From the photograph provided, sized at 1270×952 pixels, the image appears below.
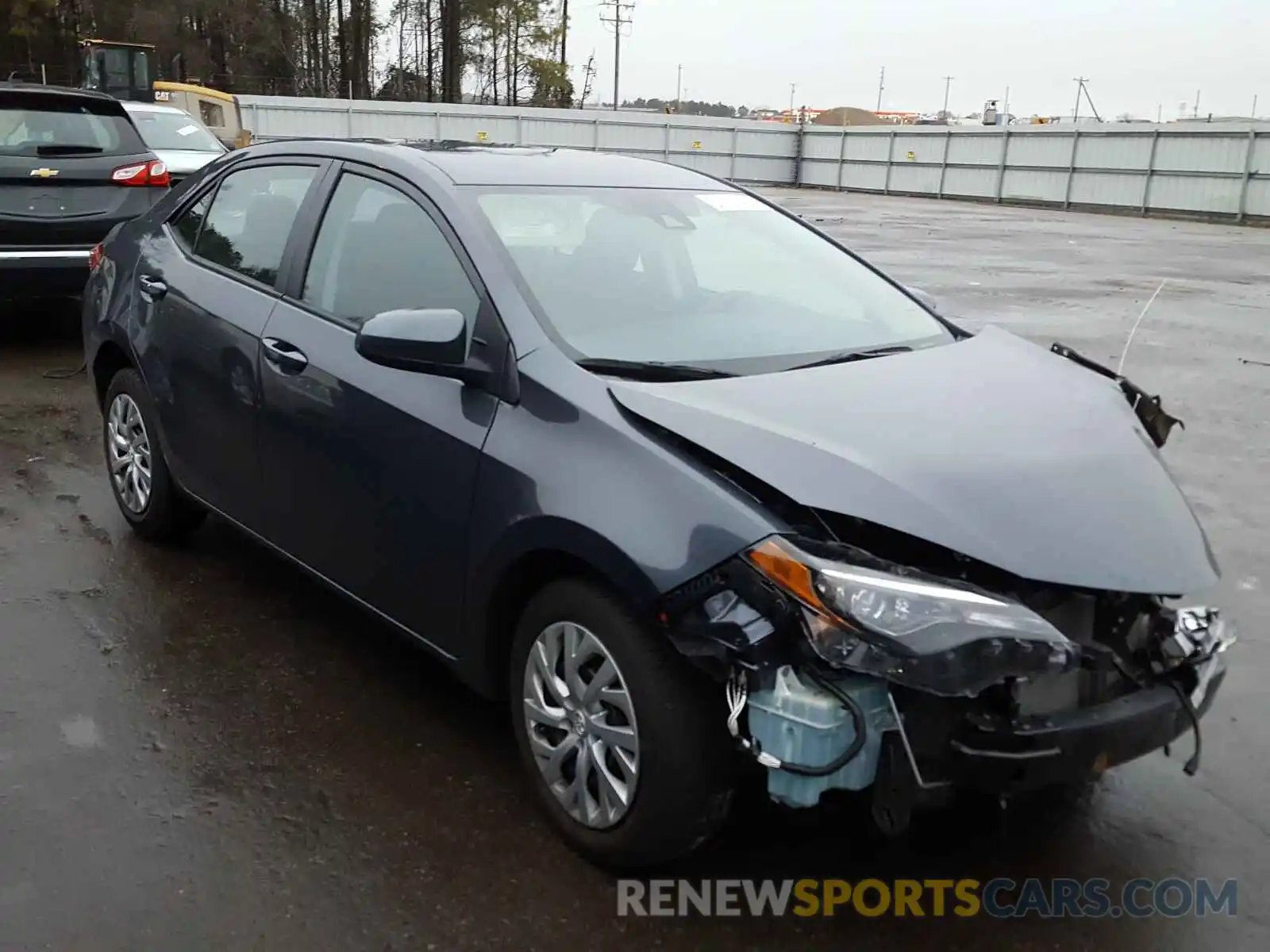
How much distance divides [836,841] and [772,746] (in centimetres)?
70

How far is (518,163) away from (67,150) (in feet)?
20.1

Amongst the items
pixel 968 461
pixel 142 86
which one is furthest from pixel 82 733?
pixel 142 86

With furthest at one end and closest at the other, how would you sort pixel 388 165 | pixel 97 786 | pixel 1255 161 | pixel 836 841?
pixel 1255 161 < pixel 388 165 < pixel 97 786 < pixel 836 841

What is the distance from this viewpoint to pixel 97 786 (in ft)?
10.4

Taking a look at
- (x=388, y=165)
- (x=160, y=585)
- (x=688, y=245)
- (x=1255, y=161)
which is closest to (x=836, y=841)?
(x=688, y=245)

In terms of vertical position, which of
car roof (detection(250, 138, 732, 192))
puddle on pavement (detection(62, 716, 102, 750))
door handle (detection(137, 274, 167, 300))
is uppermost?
car roof (detection(250, 138, 732, 192))

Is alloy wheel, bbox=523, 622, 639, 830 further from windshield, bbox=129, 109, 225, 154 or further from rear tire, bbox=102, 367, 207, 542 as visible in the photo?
windshield, bbox=129, 109, 225, 154

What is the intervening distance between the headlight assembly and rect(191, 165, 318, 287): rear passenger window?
2435mm

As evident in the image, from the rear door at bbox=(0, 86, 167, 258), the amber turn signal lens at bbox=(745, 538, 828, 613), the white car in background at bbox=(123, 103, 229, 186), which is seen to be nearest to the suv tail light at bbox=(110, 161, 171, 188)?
the rear door at bbox=(0, 86, 167, 258)

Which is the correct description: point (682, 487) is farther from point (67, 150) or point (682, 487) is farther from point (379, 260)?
point (67, 150)

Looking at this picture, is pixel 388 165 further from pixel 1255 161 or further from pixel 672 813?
pixel 1255 161

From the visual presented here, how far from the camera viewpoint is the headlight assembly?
2.30 meters

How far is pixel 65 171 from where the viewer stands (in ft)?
27.7

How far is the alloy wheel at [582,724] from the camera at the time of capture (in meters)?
2.69
